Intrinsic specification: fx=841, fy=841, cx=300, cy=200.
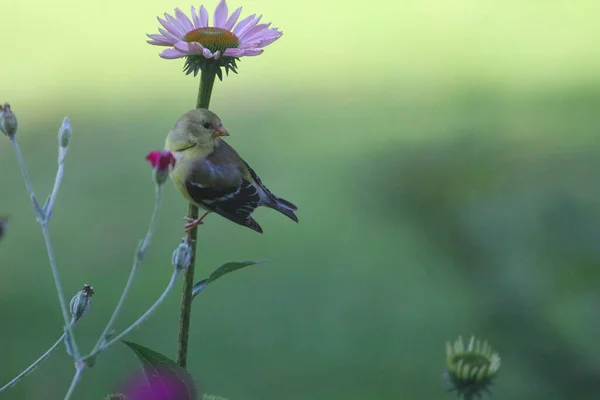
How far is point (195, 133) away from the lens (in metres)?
0.82

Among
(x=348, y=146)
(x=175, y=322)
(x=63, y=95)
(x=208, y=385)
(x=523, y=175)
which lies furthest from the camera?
(x=63, y=95)

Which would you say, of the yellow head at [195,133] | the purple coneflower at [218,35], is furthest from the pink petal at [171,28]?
the yellow head at [195,133]

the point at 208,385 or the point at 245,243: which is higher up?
the point at 245,243

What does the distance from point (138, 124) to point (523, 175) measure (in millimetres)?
1242

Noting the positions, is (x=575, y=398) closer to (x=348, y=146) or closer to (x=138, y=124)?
(x=348, y=146)

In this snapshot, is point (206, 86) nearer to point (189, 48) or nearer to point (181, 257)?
point (189, 48)

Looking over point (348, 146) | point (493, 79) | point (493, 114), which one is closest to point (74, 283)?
point (348, 146)

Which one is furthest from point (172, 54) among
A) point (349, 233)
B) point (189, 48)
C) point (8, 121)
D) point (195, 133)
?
point (349, 233)

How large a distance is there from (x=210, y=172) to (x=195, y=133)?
0.16ft

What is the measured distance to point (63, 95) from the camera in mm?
2939

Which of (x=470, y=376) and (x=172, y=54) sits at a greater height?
(x=172, y=54)

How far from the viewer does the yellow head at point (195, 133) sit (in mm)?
772

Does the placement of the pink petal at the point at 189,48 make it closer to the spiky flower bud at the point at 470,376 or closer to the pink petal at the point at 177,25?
Answer: the pink petal at the point at 177,25

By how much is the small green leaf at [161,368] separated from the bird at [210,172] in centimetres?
23
